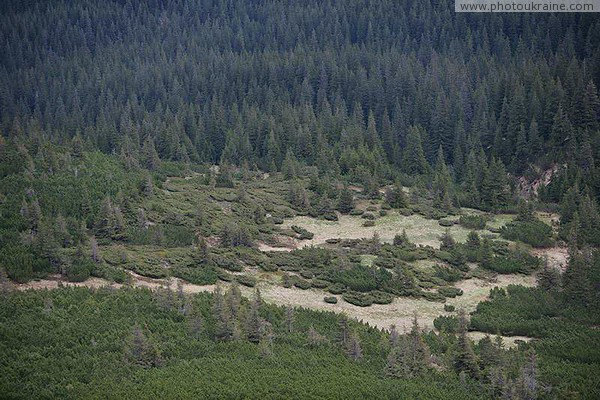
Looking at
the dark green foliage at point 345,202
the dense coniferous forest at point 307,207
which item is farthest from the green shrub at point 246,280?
the dark green foliage at point 345,202

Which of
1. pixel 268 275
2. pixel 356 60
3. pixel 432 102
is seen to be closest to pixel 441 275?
pixel 268 275

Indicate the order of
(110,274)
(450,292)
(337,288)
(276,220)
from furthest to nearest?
(276,220) → (450,292) → (337,288) → (110,274)

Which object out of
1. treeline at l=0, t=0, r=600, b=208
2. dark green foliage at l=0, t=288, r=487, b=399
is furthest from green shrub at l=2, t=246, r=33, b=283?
treeline at l=0, t=0, r=600, b=208

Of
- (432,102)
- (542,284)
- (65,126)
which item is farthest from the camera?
(65,126)

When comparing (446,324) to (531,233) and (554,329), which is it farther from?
(531,233)

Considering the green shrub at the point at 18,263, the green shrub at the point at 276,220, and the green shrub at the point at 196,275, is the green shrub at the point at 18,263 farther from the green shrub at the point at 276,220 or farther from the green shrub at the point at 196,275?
the green shrub at the point at 276,220

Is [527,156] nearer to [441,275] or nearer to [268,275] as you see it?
[441,275]

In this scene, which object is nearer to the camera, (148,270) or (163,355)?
(163,355)

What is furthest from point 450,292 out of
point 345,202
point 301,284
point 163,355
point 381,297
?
point 163,355
